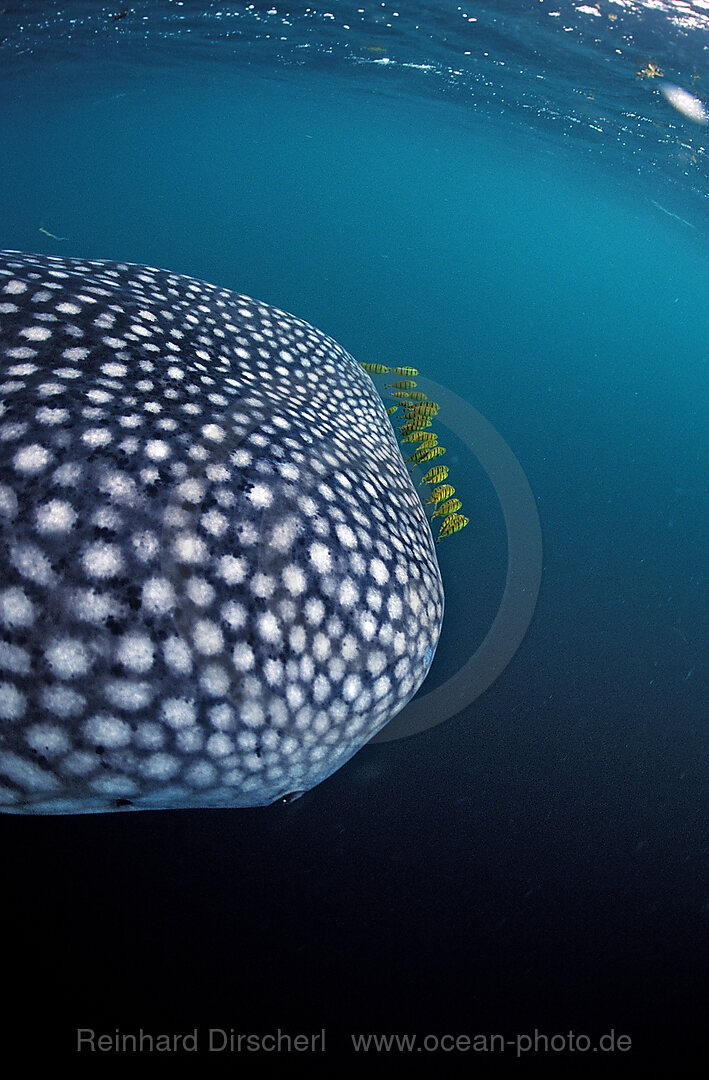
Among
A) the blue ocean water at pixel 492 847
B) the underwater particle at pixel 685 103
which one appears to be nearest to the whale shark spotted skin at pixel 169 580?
the blue ocean water at pixel 492 847

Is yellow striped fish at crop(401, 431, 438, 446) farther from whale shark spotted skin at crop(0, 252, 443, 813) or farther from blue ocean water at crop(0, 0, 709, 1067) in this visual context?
whale shark spotted skin at crop(0, 252, 443, 813)

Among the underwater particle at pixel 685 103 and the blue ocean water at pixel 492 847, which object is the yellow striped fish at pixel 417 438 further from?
the underwater particle at pixel 685 103

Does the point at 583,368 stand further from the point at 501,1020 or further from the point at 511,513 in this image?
the point at 501,1020

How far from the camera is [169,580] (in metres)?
1.60

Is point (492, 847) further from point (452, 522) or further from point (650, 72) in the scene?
point (650, 72)

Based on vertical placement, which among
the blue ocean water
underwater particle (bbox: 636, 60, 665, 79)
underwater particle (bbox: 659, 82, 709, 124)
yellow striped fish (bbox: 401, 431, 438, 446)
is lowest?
the blue ocean water

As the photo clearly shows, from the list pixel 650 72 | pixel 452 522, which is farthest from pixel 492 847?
pixel 650 72

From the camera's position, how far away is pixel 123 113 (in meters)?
32.4

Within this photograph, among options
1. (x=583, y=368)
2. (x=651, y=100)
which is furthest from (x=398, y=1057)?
(x=651, y=100)

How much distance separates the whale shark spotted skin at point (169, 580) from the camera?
5.01 feet

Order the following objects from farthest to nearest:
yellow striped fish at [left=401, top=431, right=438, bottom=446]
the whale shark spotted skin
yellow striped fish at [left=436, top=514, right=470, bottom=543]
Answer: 1. yellow striped fish at [left=401, top=431, right=438, bottom=446]
2. yellow striped fish at [left=436, top=514, right=470, bottom=543]
3. the whale shark spotted skin

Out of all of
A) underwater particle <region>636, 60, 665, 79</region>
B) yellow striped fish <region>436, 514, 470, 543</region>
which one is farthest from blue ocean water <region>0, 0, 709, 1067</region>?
underwater particle <region>636, 60, 665, 79</region>

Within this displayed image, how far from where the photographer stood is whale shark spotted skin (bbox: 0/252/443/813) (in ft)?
5.01

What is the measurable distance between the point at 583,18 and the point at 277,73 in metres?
16.4
